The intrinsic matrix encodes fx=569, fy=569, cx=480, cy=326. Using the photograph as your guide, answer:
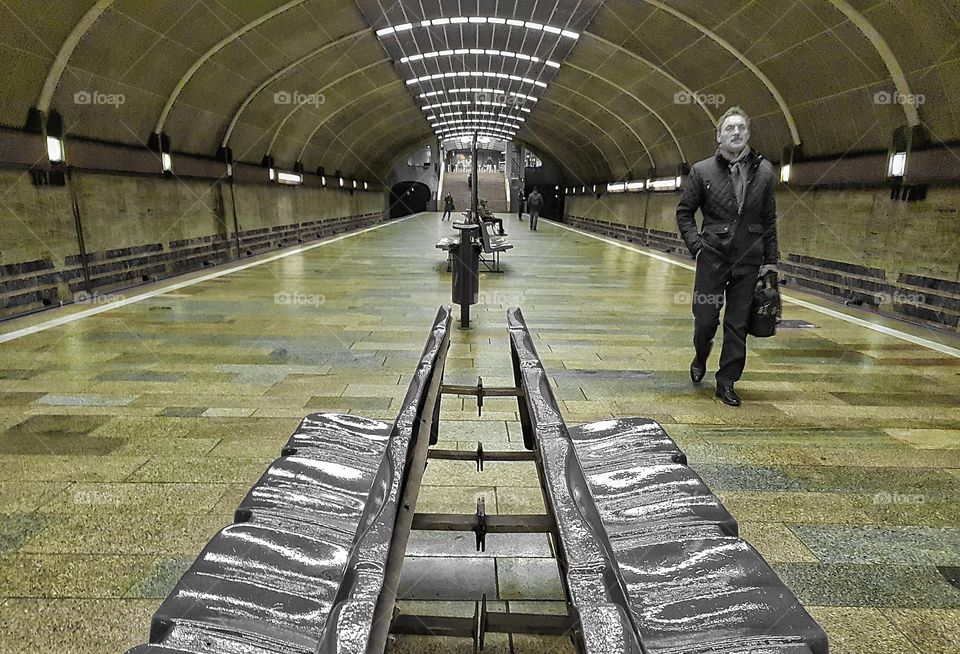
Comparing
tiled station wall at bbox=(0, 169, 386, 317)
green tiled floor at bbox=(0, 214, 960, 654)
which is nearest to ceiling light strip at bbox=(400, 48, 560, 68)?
tiled station wall at bbox=(0, 169, 386, 317)

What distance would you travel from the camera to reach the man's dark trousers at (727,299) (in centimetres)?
420

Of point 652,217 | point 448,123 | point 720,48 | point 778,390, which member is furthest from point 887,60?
point 448,123

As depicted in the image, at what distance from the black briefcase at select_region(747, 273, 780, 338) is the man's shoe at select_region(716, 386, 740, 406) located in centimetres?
52

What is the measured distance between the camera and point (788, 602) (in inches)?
54.1

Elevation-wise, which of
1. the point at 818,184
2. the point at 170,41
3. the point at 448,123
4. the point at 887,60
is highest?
the point at 448,123

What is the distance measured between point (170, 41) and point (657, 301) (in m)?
10.1

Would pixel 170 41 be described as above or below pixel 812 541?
above

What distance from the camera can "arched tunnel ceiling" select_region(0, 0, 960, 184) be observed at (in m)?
8.38

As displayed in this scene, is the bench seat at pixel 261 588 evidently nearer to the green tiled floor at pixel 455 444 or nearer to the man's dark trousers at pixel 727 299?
the green tiled floor at pixel 455 444

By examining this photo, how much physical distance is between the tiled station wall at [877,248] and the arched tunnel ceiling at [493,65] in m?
1.02

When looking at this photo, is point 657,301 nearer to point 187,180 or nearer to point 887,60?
point 887,60

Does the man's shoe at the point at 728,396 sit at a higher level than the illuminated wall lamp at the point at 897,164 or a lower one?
lower

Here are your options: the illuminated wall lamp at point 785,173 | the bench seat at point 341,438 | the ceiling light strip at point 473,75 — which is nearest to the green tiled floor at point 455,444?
the bench seat at point 341,438

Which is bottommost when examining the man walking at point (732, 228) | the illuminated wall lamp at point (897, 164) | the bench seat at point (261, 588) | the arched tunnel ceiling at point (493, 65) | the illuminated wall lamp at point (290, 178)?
the bench seat at point (261, 588)
